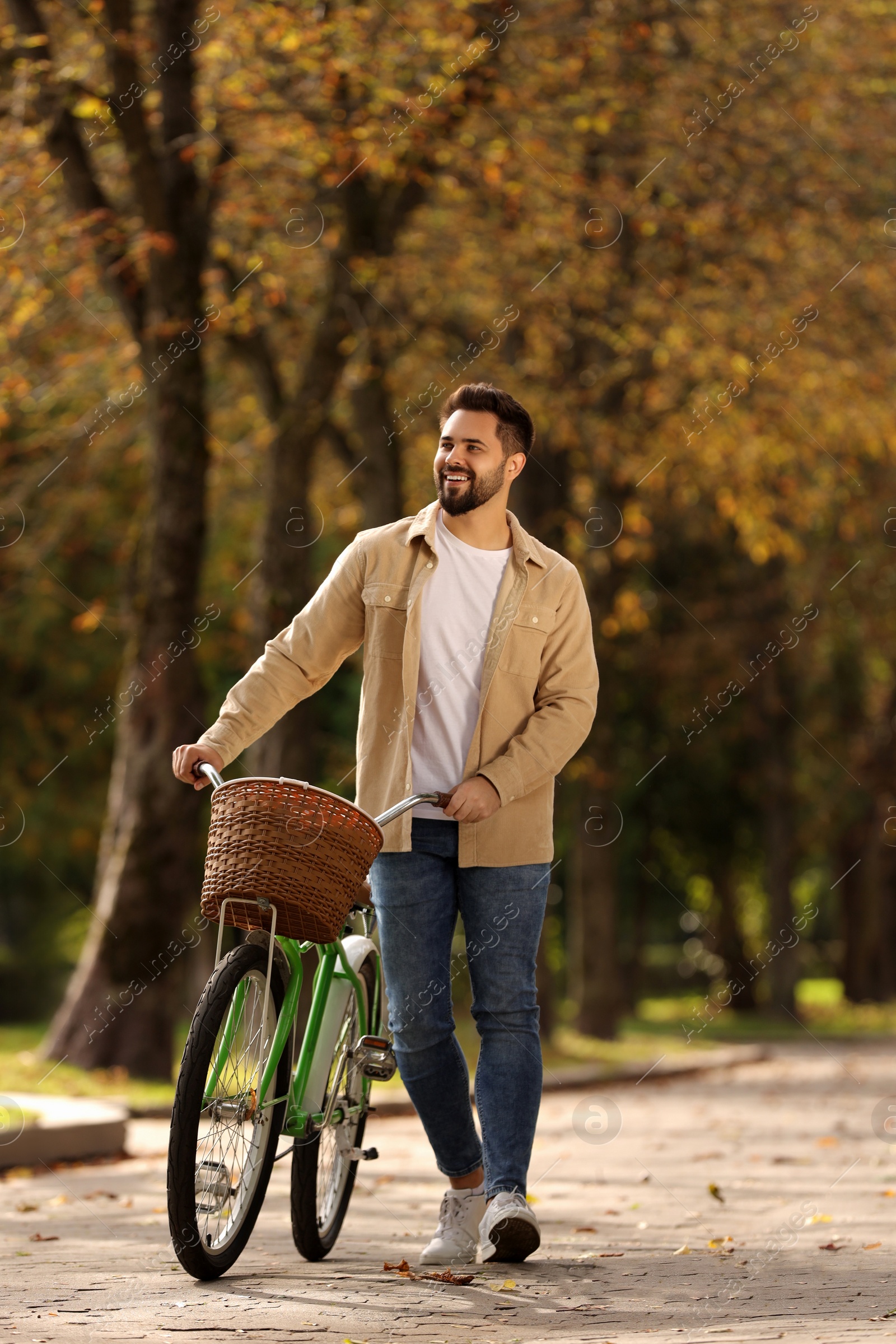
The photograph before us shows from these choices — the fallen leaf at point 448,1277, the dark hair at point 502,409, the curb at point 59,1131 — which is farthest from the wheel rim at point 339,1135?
the curb at point 59,1131

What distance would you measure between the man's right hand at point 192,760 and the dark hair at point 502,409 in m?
1.19

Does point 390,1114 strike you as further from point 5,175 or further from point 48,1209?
point 5,175

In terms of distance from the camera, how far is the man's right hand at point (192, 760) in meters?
4.75

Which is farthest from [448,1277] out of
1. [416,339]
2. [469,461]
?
[416,339]

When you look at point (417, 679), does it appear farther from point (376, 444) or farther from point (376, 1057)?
point (376, 444)

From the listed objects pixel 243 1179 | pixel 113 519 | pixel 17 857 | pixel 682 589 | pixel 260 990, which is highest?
pixel 113 519

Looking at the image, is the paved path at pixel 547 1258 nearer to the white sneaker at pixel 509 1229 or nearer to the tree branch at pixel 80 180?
Answer: the white sneaker at pixel 509 1229

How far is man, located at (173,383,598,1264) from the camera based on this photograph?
Answer: 4934mm

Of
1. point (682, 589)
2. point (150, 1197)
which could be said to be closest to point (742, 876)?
point (682, 589)

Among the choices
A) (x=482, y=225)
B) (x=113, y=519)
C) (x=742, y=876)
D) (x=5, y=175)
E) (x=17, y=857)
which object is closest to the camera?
(x=5, y=175)

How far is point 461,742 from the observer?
16.5 feet

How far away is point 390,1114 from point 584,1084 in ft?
12.0

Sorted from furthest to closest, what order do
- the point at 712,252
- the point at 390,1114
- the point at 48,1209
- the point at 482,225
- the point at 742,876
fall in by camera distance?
the point at 742,876 → the point at 482,225 → the point at 712,252 → the point at 390,1114 → the point at 48,1209

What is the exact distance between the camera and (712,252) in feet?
47.5
